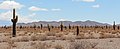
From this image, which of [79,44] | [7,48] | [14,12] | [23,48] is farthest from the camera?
[14,12]

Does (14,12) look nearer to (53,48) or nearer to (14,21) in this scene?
(14,21)

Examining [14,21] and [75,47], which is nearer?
[75,47]

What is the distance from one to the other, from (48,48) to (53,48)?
389 mm

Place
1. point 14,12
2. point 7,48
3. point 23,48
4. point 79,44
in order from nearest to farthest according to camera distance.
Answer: point 79,44, point 7,48, point 23,48, point 14,12

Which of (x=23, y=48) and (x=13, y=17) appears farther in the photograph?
(x=13, y=17)

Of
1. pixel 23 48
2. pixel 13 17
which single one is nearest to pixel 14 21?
pixel 13 17

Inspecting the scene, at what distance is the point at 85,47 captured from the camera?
2334 cm

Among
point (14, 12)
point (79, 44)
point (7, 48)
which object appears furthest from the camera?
point (14, 12)

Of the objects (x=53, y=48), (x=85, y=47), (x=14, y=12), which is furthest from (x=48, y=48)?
(x=14, y=12)

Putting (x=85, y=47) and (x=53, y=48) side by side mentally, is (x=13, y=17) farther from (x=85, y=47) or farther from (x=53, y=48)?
(x=85, y=47)

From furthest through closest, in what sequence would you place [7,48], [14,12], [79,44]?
1. [14,12]
2. [7,48]
3. [79,44]

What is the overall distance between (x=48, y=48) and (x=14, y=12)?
20118 mm

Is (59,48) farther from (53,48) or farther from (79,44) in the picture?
(79,44)

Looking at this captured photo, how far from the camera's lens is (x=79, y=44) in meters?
23.3
